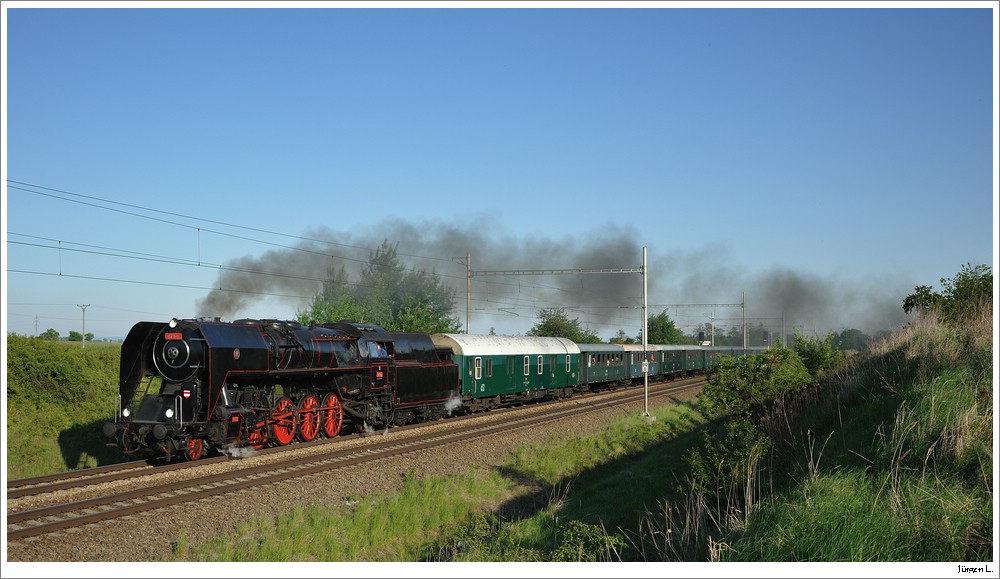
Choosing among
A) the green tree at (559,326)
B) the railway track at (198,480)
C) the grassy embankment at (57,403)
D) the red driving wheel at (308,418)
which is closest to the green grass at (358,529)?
the railway track at (198,480)

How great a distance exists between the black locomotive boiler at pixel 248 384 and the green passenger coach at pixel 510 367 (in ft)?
15.8

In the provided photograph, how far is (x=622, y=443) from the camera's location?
23.1m

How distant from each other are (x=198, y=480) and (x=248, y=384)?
445 centimetres

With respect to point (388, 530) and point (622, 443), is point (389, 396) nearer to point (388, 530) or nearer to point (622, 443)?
point (622, 443)

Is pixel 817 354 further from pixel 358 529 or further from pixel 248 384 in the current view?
pixel 358 529

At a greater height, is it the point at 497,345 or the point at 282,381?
the point at 497,345

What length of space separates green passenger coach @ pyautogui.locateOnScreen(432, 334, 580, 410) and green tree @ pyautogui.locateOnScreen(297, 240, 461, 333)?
913 cm

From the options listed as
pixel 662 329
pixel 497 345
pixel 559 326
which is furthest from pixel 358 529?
pixel 662 329

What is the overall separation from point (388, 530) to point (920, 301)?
21.2 meters

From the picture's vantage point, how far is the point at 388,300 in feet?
160

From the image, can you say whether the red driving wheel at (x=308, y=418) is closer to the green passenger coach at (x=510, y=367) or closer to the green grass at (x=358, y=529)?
the green grass at (x=358, y=529)

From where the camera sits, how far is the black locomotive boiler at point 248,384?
16.4 metres

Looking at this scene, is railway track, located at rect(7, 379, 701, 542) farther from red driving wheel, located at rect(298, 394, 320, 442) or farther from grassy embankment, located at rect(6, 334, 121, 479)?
grassy embankment, located at rect(6, 334, 121, 479)

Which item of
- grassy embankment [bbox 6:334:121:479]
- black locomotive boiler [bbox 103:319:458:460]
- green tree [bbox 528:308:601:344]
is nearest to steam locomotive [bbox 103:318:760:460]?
black locomotive boiler [bbox 103:319:458:460]
